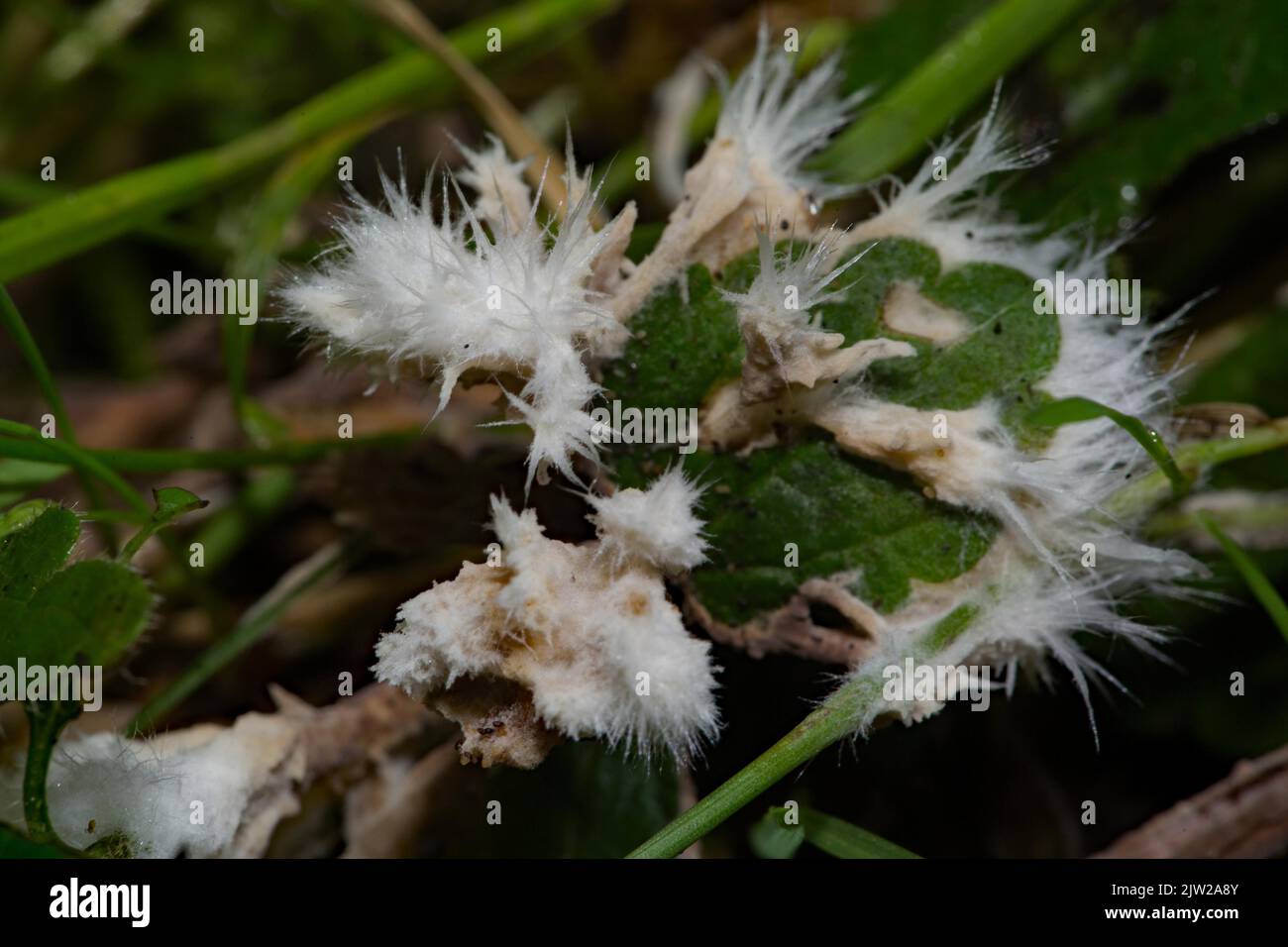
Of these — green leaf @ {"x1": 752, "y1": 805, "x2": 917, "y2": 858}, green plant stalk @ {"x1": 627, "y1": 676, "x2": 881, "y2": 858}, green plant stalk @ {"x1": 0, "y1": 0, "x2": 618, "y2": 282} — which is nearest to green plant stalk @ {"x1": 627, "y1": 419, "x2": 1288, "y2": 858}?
green plant stalk @ {"x1": 627, "y1": 676, "x2": 881, "y2": 858}

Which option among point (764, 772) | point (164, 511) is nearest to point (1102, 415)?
point (764, 772)

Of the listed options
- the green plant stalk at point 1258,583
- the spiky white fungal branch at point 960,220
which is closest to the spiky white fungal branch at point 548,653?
the spiky white fungal branch at point 960,220

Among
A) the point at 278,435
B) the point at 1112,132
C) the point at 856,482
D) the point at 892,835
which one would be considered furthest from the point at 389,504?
the point at 1112,132

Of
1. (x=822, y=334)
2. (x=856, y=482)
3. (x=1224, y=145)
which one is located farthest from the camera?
(x=1224, y=145)

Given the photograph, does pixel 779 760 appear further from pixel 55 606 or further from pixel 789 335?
pixel 55 606

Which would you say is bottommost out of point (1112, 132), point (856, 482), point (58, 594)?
point (58, 594)

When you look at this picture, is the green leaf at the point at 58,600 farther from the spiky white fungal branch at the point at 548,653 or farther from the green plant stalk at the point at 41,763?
the spiky white fungal branch at the point at 548,653

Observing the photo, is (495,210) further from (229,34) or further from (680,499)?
(229,34)
